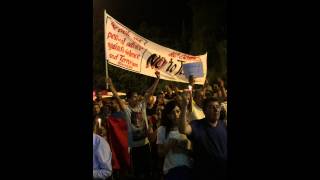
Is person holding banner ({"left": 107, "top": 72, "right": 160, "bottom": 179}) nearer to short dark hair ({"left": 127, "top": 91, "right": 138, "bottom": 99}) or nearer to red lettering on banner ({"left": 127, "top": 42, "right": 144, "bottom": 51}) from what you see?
short dark hair ({"left": 127, "top": 91, "right": 138, "bottom": 99})

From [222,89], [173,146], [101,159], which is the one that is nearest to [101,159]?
[101,159]

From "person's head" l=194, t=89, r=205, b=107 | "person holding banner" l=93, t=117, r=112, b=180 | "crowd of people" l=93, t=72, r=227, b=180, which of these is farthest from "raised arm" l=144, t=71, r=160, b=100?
"person holding banner" l=93, t=117, r=112, b=180

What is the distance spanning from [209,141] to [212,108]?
0.27 m

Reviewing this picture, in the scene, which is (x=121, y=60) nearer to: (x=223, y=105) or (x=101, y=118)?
(x=101, y=118)

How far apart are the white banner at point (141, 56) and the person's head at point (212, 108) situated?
0.17 m

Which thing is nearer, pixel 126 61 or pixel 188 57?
pixel 126 61

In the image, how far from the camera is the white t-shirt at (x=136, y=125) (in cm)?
522

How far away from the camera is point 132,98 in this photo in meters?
5.21

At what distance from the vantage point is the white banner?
16.8ft

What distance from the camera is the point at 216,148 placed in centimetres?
539

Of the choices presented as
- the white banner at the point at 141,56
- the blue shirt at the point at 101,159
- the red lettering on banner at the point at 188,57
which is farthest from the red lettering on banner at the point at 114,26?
the blue shirt at the point at 101,159

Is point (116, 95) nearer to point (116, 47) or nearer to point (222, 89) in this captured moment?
point (116, 47)
